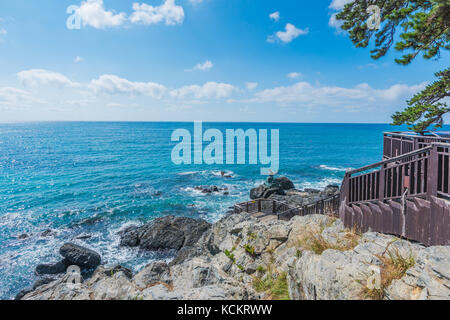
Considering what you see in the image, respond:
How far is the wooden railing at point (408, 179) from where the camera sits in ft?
14.3

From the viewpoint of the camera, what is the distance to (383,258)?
13.5 ft

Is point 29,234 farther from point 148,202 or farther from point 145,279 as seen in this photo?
point 145,279

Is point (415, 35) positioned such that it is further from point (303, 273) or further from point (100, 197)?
point (100, 197)

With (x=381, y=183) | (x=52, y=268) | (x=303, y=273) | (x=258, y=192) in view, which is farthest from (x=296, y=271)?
(x=258, y=192)

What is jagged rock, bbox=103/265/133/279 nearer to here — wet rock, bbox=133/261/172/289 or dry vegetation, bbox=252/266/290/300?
wet rock, bbox=133/261/172/289

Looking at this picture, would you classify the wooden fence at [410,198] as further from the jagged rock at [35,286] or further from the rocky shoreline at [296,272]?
the jagged rock at [35,286]

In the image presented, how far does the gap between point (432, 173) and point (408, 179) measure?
72cm

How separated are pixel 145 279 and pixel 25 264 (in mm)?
13640

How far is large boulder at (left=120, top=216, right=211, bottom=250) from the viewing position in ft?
53.7

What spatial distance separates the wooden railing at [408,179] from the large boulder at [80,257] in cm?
1615

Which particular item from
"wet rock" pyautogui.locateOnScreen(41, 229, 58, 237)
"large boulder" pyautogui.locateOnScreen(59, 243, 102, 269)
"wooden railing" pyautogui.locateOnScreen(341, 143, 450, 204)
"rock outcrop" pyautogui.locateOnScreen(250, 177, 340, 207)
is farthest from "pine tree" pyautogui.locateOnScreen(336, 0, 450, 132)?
"wet rock" pyautogui.locateOnScreen(41, 229, 58, 237)

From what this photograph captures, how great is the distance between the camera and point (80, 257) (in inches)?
568

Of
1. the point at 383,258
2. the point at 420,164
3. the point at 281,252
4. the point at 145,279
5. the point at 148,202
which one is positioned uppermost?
the point at 420,164
